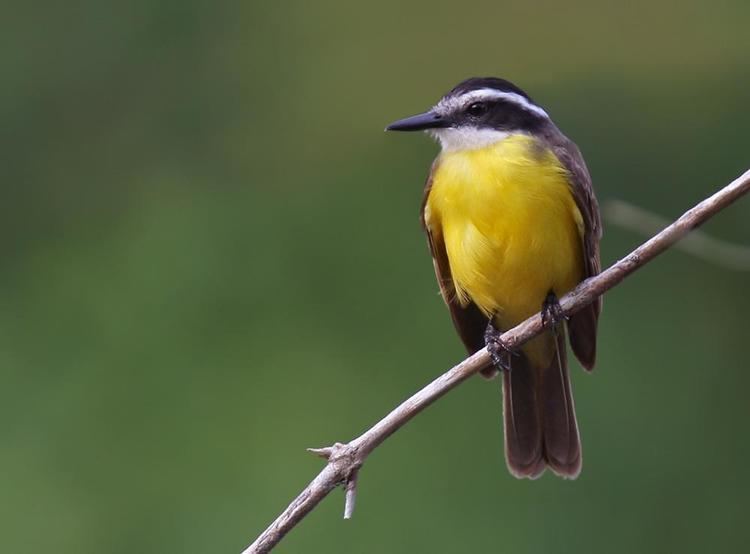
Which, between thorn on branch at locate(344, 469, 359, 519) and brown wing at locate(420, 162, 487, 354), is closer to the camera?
thorn on branch at locate(344, 469, 359, 519)

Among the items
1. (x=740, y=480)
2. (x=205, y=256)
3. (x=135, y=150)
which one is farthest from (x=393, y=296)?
(x=135, y=150)

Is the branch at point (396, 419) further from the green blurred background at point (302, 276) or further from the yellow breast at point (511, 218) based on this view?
the green blurred background at point (302, 276)

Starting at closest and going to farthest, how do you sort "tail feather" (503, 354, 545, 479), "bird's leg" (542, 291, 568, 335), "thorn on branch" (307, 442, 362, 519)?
"thorn on branch" (307, 442, 362, 519) < "bird's leg" (542, 291, 568, 335) < "tail feather" (503, 354, 545, 479)

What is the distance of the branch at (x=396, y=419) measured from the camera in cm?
411

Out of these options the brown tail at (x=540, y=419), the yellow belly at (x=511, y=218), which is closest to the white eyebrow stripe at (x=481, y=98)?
the yellow belly at (x=511, y=218)

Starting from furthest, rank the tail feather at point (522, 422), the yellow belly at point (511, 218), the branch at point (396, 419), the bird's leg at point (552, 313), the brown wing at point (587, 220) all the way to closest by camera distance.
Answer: the tail feather at point (522, 422), the brown wing at point (587, 220), the yellow belly at point (511, 218), the bird's leg at point (552, 313), the branch at point (396, 419)

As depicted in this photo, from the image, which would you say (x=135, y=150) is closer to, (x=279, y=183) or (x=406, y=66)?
(x=279, y=183)

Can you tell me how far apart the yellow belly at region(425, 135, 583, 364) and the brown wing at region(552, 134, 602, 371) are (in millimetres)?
30

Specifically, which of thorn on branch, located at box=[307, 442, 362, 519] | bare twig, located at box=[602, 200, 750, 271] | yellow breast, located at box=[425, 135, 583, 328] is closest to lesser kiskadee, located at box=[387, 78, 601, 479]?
yellow breast, located at box=[425, 135, 583, 328]

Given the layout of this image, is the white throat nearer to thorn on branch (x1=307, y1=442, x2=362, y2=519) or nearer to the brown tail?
the brown tail

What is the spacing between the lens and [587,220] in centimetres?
538

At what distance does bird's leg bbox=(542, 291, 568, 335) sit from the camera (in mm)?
5137

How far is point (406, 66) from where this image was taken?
9078mm

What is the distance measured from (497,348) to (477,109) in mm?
866
